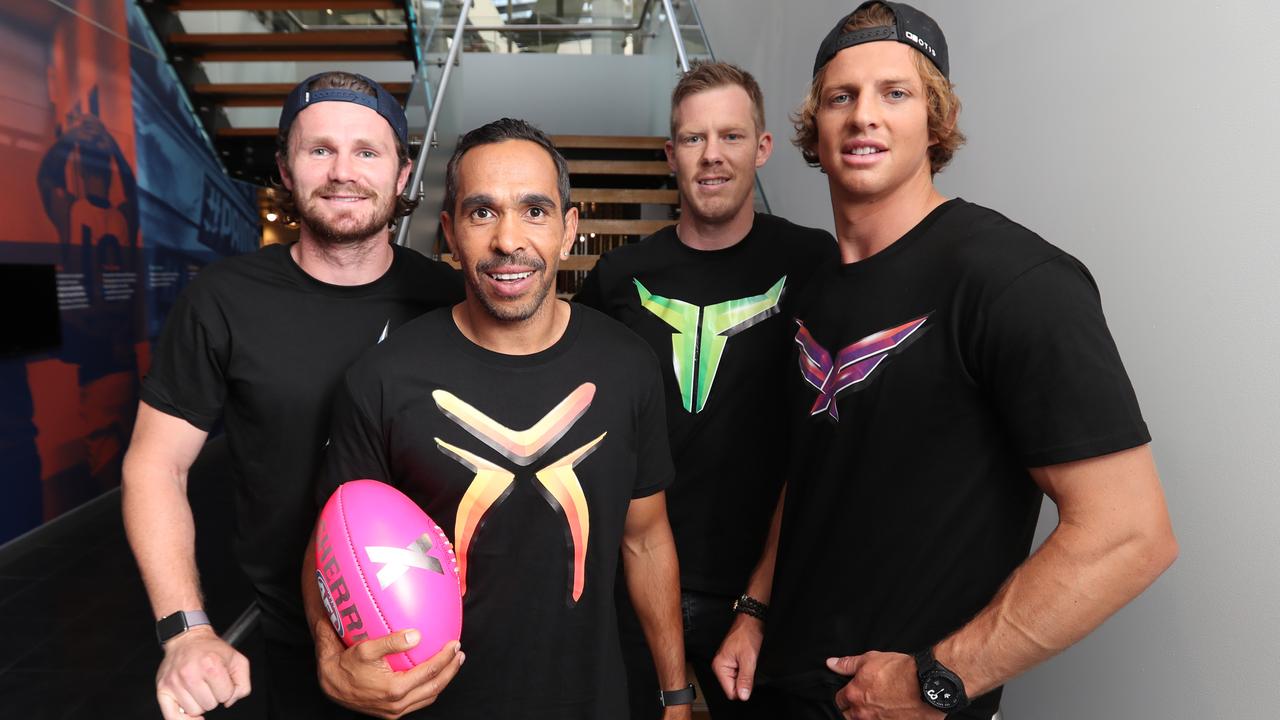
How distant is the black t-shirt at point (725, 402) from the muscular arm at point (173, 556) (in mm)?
934

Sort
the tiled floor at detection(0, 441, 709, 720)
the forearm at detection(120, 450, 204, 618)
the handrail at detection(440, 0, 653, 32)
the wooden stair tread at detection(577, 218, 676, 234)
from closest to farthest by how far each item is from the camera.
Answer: the forearm at detection(120, 450, 204, 618) < the tiled floor at detection(0, 441, 709, 720) < the wooden stair tread at detection(577, 218, 676, 234) < the handrail at detection(440, 0, 653, 32)

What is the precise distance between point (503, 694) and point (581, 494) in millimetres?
341

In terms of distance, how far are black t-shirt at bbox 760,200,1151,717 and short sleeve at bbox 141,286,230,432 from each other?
1.16 meters

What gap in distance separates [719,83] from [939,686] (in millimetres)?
1459

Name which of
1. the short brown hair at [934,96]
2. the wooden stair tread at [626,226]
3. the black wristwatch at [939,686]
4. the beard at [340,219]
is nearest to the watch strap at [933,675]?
the black wristwatch at [939,686]

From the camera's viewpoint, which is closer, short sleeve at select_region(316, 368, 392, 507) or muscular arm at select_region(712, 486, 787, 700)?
short sleeve at select_region(316, 368, 392, 507)

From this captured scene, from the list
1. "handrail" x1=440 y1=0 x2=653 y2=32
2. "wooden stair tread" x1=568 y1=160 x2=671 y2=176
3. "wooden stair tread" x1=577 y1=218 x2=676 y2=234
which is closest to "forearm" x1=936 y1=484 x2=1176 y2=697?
"wooden stair tread" x1=577 y1=218 x2=676 y2=234

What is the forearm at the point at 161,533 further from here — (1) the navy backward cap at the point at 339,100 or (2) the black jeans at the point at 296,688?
(1) the navy backward cap at the point at 339,100

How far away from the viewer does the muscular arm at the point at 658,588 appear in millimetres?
1441

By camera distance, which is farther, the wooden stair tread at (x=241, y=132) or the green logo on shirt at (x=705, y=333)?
the wooden stair tread at (x=241, y=132)

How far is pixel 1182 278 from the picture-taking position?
4.25 ft

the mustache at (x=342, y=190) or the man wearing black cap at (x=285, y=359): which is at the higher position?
the mustache at (x=342, y=190)

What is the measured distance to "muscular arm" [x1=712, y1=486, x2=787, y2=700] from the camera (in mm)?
1419

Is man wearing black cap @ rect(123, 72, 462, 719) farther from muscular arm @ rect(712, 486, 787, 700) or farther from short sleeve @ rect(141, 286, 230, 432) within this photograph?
muscular arm @ rect(712, 486, 787, 700)
